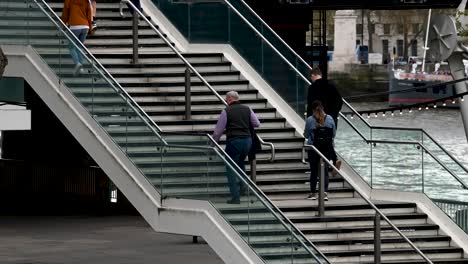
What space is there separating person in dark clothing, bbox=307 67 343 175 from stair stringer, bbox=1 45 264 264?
2.45 meters

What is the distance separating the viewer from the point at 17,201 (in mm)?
41594

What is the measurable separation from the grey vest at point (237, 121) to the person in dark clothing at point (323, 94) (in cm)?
166

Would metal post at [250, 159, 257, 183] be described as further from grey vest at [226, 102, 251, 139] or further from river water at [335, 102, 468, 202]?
river water at [335, 102, 468, 202]

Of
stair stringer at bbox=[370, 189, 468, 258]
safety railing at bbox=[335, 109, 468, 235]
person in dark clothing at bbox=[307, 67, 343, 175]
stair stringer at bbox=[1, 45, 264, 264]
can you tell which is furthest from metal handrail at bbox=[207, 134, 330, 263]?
safety railing at bbox=[335, 109, 468, 235]

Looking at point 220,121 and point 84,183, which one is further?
point 84,183

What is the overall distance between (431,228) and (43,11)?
21.1 feet

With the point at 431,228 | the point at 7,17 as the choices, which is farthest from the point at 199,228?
the point at 7,17

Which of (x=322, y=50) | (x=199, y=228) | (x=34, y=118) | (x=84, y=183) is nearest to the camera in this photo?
(x=199, y=228)

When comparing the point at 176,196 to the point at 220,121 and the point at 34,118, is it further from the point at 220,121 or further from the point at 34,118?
the point at 34,118

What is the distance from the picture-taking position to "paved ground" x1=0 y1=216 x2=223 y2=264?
3009 centimetres

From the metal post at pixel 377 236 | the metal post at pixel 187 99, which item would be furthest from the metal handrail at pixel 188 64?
the metal post at pixel 377 236

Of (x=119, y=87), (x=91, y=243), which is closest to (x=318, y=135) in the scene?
(x=119, y=87)

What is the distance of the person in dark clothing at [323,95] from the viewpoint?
85.1 feet

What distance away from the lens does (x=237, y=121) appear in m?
24.4
